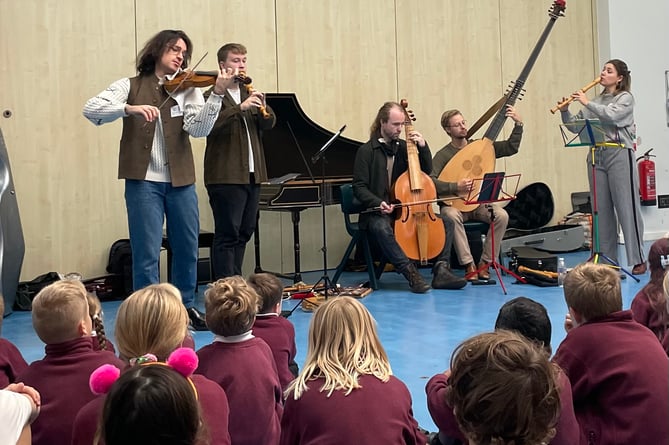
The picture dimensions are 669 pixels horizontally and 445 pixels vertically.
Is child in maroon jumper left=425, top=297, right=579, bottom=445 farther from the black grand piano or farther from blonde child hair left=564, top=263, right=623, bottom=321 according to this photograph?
the black grand piano

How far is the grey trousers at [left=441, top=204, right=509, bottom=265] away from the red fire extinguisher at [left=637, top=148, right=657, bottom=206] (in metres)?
3.01

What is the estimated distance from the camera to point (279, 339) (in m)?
2.61

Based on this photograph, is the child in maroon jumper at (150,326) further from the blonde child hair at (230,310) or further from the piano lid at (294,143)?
the piano lid at (294,143)

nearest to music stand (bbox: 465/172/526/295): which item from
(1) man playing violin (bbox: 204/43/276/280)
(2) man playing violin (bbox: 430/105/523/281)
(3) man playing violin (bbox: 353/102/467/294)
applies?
(2) man playing violin (bbox: 430/105/523/281)

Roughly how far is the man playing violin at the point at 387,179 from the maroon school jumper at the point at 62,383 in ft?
12.9

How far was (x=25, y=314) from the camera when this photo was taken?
542cm

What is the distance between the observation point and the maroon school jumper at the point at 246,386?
2076 millimetres

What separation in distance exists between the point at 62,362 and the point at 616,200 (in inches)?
197


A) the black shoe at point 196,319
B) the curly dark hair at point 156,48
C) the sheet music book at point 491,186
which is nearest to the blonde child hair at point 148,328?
the black shoe at point 196,319

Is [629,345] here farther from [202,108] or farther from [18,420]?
[202,108]

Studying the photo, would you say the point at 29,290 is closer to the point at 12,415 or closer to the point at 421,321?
the point at 421,321

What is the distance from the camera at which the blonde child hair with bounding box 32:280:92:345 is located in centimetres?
198

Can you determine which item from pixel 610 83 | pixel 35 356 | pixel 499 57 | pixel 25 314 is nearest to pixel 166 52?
pixel 35 356

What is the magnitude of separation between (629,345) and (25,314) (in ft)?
15.2
